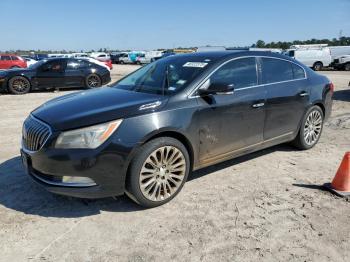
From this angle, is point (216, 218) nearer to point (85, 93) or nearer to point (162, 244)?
point (162, 244)

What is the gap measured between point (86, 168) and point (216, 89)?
1687mm

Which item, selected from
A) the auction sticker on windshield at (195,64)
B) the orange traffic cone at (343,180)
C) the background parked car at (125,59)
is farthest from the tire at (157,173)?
the background parked car at (125,59)

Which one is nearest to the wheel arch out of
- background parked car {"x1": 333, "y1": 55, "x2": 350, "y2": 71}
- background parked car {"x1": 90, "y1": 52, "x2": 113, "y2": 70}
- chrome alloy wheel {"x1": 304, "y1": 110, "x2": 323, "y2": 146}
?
chrome alloy wheel {"x1": 304, "y1": 110, "x2": 323, "y2": 146}

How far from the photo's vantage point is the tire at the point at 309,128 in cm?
571

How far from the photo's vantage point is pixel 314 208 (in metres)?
3.89

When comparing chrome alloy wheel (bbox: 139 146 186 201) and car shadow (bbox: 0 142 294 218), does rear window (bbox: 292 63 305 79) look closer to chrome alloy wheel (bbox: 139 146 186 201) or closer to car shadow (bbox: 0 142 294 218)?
chrome alloy wheel (bbox: 139 146 186 201)

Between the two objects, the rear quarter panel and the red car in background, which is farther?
the red car in background

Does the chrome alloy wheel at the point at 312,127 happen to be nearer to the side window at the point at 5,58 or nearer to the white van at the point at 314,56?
the side window at the point at 5,58

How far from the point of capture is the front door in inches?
166

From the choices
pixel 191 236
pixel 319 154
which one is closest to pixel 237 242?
pixel 191 236


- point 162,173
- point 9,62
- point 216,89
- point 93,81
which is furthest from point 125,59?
point 162,173

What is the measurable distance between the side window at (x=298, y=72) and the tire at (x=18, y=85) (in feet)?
37.1

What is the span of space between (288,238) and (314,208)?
768mm

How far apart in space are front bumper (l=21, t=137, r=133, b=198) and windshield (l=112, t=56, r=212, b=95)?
1080 millimetres
